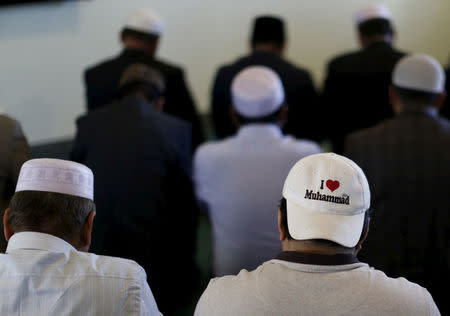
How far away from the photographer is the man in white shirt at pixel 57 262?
128 cm

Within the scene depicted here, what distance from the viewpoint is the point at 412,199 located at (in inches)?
81.2

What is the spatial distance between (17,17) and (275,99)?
96.4 inches

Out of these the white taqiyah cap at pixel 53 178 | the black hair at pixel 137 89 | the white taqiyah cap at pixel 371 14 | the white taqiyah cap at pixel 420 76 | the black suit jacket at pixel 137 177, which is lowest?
the black suit jacket at pixel 137 177

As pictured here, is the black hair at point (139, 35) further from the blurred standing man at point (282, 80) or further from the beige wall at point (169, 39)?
the beige wall at point (169, 39)

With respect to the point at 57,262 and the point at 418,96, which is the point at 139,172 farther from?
the point at 418,96

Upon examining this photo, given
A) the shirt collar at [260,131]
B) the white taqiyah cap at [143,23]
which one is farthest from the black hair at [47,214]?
the white taqiyah cap at [143,23]

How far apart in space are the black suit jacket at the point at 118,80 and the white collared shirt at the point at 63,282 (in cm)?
181

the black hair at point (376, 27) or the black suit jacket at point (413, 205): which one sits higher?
the black hair at point (376, 27)

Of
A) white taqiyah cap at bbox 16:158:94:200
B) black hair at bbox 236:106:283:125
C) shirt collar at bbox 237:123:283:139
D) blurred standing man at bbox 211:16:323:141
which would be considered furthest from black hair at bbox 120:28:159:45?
white taqiyah cap at bbox 16:158:94:200

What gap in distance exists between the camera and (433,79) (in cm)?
229

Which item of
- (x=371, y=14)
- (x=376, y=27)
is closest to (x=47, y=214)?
(x=376, y=27)

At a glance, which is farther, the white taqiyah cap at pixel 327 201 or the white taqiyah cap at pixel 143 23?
the white taqiyah cap at pixel 143 23

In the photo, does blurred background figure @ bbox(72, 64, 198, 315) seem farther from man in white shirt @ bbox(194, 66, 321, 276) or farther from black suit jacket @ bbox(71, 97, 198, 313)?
man in white shirt @ bbox(194, 66, 321, 276)

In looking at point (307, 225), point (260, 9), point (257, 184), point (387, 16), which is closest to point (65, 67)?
point (260, 9)
